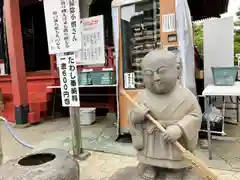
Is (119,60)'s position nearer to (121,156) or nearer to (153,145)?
(121,156)

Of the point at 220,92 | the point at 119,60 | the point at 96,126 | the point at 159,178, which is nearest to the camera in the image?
the point at 159,178

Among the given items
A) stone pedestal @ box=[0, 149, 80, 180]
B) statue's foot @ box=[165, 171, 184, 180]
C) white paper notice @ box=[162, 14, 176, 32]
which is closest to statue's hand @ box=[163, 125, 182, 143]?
statue's foot @ box=[165, 171, 184, 180]

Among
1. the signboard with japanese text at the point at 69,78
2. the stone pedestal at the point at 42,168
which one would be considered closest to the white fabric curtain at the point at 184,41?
the signboard with japanese text at the point at 69,78

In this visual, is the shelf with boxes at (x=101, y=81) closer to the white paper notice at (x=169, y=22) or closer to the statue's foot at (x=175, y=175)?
the white paper notice at (x=169, y=22)

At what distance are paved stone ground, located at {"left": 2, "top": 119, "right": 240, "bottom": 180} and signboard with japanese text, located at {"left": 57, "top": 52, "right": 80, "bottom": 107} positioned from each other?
92 centimetres

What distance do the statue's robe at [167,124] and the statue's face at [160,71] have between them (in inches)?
3.6

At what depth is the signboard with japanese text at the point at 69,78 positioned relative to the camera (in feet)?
10.8

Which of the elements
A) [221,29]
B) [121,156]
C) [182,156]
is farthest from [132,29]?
[182,156]

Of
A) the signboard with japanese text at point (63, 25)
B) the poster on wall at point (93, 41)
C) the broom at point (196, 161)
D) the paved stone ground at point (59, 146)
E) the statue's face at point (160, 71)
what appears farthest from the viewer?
the poster on wall at point (93, 41)

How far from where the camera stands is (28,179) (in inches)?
66.6

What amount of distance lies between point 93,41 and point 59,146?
2.23 m

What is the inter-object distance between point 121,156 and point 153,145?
195 cm

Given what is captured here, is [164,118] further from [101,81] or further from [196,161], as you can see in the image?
[101,81]

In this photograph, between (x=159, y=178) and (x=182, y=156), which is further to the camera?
Answer: (x=159, y=178)
